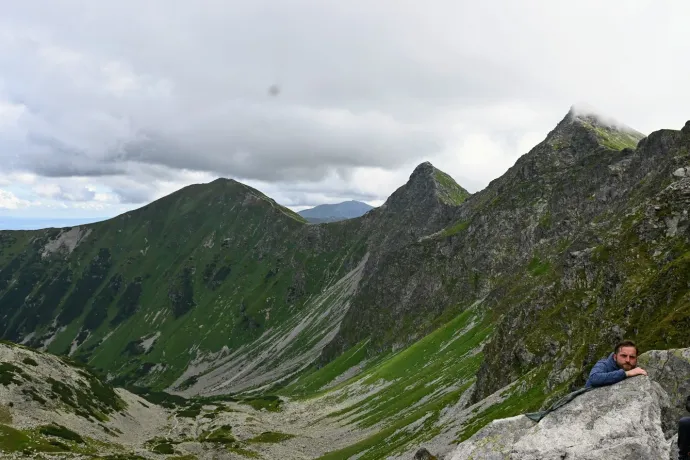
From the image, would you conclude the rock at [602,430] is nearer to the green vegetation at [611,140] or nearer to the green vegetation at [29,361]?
the green vegetation at [29,361]

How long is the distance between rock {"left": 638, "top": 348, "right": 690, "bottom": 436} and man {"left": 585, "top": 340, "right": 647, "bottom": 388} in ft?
5.61

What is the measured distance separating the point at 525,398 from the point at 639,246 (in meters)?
25.9

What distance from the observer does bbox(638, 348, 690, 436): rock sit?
16528 mm

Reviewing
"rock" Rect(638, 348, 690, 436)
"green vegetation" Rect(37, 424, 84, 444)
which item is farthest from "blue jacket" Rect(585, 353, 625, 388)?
"green vegetation" Rect(37, 424, 84, 444)

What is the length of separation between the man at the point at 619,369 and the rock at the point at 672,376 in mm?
1710

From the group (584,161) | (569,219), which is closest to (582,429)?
(569,219)

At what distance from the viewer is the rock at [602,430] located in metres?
14.6

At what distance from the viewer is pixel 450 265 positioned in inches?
7731

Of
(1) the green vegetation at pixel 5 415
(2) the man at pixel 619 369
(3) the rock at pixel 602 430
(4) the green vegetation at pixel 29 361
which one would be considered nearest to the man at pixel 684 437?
(3) the rock at pixel 602 430

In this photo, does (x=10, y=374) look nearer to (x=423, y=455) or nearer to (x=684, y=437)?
(x=423, y=455)

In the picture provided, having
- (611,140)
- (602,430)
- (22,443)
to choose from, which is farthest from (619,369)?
(611,140)

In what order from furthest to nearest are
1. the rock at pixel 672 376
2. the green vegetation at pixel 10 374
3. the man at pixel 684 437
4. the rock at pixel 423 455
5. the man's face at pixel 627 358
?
the green vegetation at pixel 10 374, the rock at pixel 423 455, the rock at pixel 672 376, the man's face at pixel 627 358, the man at pixel 684 437

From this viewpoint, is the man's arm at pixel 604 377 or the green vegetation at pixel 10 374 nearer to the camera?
the man's arm at pixel 604 377

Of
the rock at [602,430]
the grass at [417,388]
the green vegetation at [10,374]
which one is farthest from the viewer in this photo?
the green vegetation at [10,374]
